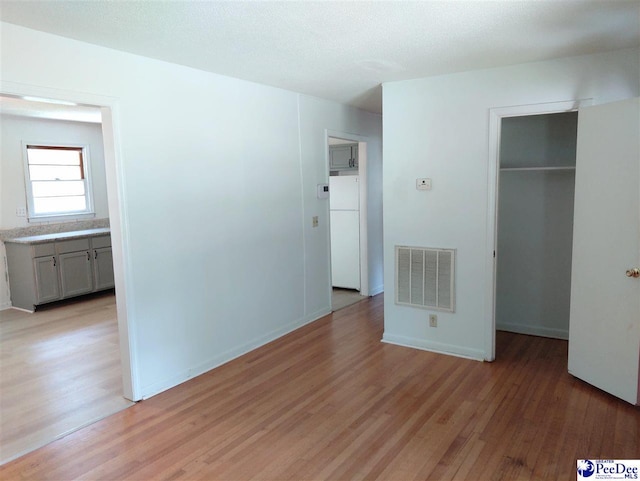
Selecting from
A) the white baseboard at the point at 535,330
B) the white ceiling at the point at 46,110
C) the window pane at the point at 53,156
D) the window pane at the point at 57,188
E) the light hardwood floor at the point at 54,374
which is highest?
the white ceiling at the point at 46,110

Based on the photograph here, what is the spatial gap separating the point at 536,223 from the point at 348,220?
2.49 metres

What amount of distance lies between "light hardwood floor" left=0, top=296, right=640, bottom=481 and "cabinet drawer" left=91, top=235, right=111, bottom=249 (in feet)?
11.1

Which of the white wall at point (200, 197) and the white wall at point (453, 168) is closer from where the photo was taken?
the white wall at point (200, 197)

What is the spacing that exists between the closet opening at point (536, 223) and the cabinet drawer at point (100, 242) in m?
5.01

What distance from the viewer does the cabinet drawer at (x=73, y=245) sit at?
5750mm

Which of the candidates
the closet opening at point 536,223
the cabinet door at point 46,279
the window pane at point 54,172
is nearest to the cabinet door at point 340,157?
the closet opening at point 536,223

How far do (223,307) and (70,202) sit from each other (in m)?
3.97

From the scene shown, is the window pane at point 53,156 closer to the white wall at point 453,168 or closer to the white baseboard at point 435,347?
the white wall at point 453,168

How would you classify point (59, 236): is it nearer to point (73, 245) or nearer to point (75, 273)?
point (73, 245)

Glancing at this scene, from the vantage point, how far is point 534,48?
3.08 m

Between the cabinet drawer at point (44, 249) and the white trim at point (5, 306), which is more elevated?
the cabinet drawer at point (44, 249)

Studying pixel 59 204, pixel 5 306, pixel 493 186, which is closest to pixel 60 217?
pixel 59 204

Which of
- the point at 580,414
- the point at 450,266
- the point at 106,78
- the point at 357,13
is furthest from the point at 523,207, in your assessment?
the point at 106,78

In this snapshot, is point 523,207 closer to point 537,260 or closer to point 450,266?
point 537,260
